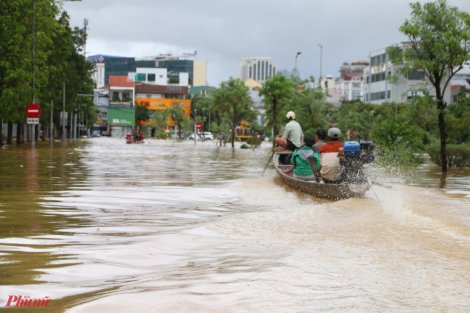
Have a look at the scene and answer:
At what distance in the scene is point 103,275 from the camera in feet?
21.4

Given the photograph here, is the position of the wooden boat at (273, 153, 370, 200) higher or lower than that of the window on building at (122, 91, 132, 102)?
lower

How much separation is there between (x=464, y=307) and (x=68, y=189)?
35.2 feet

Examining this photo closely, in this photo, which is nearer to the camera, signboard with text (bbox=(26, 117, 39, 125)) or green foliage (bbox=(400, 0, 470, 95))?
green foliage (bbox=(400, 0, 470, 95))

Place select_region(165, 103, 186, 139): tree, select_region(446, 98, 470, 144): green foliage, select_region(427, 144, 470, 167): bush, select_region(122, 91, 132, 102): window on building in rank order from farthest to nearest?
select_region(122, 91, 132, 102): window on building
select_region(165, 103, 186, 139): tree
select_region(427, 144, 470, 167): bush
select_region(446, 98, 470, 144): green foliage

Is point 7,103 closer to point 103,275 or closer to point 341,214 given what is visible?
point 341,214

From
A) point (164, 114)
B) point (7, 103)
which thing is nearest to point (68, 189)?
point (7, 103)

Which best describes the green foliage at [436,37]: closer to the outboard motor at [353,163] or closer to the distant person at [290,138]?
the distant person at [290,138]

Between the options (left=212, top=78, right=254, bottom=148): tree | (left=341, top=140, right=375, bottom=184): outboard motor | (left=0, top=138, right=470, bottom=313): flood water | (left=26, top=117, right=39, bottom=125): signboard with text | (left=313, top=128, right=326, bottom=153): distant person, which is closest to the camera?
(left=0, top=138, right=470, bottom=313): flood water

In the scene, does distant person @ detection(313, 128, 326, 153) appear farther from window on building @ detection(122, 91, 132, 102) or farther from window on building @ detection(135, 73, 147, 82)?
window on building @ detection(135, 73, 147, 82)

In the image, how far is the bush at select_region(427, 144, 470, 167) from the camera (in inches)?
1100

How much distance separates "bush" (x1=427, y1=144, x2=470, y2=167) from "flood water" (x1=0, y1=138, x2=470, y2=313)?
13892 mm

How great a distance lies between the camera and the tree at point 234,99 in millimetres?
63719

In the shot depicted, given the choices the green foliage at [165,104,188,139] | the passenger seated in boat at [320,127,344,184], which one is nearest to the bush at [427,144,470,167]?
the passenger seated in boat at [320,127,344,184]

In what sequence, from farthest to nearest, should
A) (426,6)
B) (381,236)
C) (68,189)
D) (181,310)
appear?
(426,6) < (68,189) < (381,236) < (181,310)
